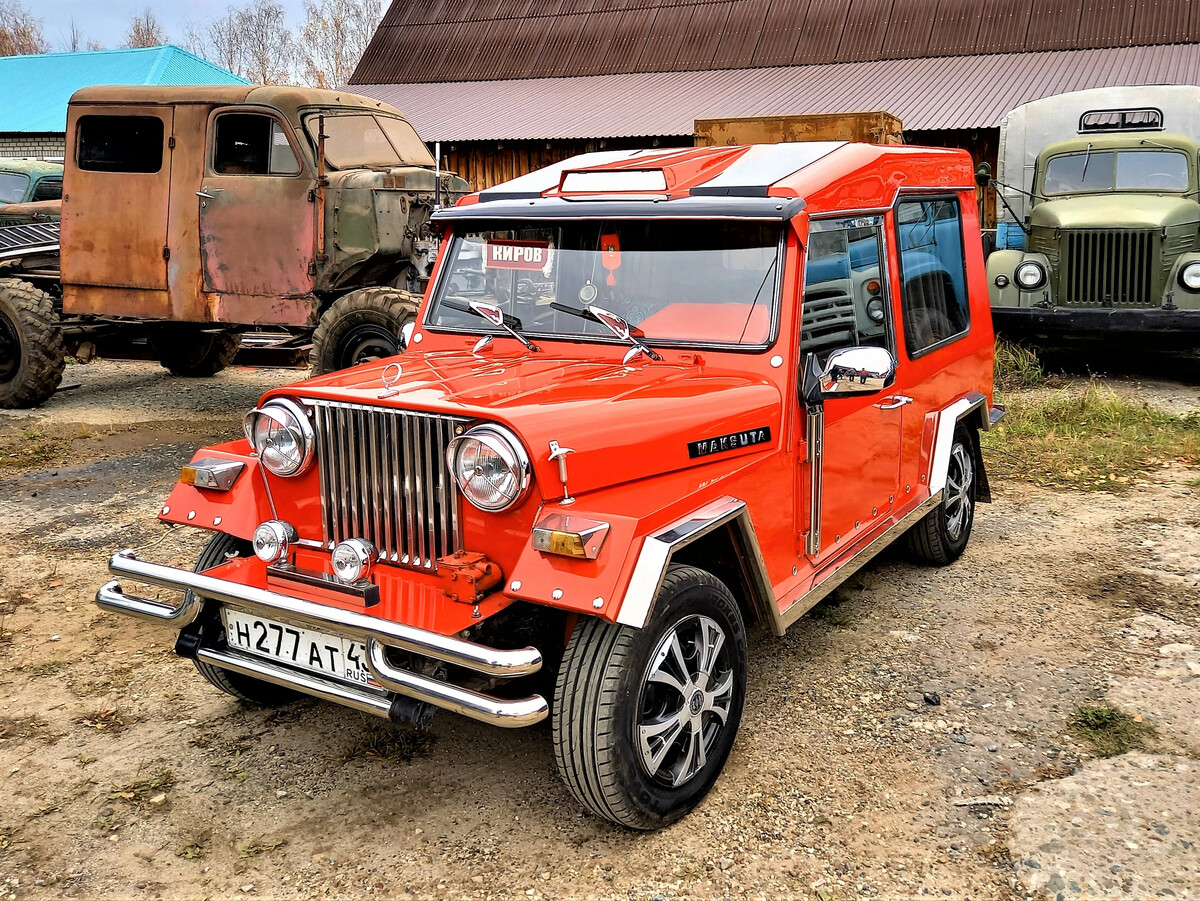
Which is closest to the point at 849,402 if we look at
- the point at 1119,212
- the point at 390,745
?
the point at 390,745

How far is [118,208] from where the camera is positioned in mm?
9211

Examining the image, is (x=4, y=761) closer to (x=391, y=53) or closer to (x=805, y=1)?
(x=805, y=1)

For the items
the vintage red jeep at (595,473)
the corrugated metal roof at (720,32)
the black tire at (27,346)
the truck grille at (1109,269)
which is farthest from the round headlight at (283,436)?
the corrugated metal roof at (720,32)

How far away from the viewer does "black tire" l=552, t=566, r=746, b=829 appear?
2.92 metres

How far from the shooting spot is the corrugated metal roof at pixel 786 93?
15453 mm

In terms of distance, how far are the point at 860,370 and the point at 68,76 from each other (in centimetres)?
3236

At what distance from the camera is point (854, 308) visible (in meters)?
4.27

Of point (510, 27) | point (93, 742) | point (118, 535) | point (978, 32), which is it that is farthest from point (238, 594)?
point (510, 27)

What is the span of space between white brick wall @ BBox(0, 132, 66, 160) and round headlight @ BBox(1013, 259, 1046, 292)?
24452mm

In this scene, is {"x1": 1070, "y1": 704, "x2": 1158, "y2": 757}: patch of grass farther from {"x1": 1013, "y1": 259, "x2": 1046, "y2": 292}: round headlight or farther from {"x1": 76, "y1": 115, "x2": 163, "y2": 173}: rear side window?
{"x1": 76, "y1": 115, "x2": 163, "y2": 173}: rear side window

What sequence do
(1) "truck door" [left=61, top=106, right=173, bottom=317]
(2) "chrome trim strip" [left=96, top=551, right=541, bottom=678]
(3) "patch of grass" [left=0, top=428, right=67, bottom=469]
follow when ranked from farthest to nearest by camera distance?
(1) "truck door" [left=61, top=106, right=173, bottom=317], (3) "patch of grass" [left=0, top=428, right=67, bottom=469], (2) "chrome trim strip" [left=96, top=551, right=541, bottom=678]

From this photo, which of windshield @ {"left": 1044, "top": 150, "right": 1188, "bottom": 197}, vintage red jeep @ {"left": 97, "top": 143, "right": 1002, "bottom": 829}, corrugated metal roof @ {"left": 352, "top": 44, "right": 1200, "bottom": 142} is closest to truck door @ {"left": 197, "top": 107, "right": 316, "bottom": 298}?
vintage red jeep @ {"left": 97, "top": 143, "right": 1002, "bottom": 829}

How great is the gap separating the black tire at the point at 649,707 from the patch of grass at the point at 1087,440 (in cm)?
477

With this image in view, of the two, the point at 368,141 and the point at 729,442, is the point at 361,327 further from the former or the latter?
the point at 729,442
